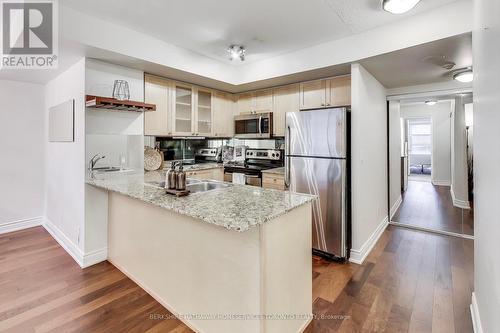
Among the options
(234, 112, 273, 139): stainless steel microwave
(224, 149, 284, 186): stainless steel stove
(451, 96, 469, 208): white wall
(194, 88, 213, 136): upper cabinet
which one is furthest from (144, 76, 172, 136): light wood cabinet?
(451, 96, 469, 208): white wall

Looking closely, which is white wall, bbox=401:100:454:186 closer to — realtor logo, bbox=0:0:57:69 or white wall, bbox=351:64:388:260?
white wall, bbox=351:64:388:260

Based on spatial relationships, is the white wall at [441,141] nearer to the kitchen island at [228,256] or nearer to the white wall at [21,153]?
the kitchen island at [228,256]

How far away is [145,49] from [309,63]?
1.91 m

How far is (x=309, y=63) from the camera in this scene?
3074mm

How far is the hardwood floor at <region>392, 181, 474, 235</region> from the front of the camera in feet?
12.0

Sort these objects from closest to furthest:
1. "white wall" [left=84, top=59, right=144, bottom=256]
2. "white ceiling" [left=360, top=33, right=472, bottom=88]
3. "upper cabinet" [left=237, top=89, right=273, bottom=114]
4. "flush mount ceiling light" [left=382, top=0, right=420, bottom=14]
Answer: "flush mount ceiling light" [left=382, top=0, right=420, bottom=14]
"white ceiling" [left=360, top=33, right=472, bottom=88]
"white wall" [left=84, top=59, right=144, bottom=256]
"upper cabinet" [left=237, top=89, right=273, bottom=114]

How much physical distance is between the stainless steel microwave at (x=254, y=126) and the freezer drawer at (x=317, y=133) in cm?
77

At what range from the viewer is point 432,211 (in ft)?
14.0

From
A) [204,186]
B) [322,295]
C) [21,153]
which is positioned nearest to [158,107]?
[204,186]

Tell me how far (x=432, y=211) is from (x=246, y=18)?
14.0 feet

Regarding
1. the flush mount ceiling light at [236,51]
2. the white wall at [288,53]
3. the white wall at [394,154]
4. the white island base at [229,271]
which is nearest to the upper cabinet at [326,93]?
the white wall at [288,53]

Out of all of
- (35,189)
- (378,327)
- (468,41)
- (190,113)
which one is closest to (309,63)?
(468,41)

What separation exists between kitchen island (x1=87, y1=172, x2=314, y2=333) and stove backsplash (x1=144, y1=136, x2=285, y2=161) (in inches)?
63.7

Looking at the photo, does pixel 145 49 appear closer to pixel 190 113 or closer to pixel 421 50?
pixel 190 113
